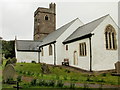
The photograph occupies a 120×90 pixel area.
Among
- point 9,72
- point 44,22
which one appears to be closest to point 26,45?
point 44,22

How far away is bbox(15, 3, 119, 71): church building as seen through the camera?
20281 millimetres

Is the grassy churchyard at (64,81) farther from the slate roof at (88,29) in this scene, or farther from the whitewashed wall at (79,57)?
the slate roof at (88,29)

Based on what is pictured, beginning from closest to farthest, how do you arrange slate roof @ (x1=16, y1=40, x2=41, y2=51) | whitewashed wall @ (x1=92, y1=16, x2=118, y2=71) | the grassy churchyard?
the grassy churchyard
whitewashed wall @ (x1=92, y1=16, x2=118, y2=71)
slate roof @ (x1=16, y1=40, x2=41, y2=51)

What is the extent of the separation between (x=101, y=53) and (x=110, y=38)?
8.15 ft

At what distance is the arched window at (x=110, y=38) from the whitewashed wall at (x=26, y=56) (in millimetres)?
20270

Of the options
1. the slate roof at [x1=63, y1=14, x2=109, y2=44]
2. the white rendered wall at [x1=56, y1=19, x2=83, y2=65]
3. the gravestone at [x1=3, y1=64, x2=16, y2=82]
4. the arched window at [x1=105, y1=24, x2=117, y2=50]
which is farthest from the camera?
the white rendered wall at [x1=56, y1=19, x2=83, y2=65]

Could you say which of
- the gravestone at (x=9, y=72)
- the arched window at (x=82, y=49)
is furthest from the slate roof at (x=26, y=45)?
the gravestone at (x=9, y=72)

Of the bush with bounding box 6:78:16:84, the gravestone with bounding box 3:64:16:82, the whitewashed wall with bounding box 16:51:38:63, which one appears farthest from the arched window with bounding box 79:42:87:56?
the whitewashed wall with bounding box 16:51:38:63

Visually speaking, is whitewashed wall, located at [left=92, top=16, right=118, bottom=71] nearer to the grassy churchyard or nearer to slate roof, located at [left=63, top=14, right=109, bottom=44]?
slate roof, located at [left=63, top=14, right=109, bottom=44]

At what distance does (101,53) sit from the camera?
20.3 metres

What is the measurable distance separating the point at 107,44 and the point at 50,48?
13.2 metres

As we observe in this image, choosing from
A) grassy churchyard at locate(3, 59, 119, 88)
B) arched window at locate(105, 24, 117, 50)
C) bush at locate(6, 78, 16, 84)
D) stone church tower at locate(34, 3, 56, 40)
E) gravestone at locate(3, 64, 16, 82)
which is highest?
stone church tower at locate(34, 3, 56, 40)

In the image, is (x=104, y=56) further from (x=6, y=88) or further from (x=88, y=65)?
(x=6, y=88)

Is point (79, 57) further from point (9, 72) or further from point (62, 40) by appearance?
point (9, 72)
